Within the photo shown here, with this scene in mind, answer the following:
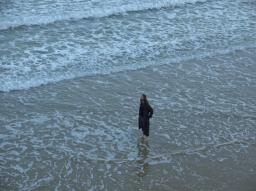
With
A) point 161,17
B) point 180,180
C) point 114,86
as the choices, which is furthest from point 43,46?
point 180,180

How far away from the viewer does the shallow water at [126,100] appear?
41.6 ft

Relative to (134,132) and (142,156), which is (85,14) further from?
(142,156)

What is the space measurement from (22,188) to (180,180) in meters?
3.73

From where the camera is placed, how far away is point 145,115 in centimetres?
1364

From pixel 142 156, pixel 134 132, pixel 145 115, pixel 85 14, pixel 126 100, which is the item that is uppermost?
pixel 85 14

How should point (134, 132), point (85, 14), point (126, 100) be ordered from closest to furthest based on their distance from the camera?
point (134, 132)
point (126, 100)
point (85, 14)

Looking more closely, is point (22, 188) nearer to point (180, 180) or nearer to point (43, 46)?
point (180, 180)

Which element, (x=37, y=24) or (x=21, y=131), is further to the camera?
(x=37, y=24)

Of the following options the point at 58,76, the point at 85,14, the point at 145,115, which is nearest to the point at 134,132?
the point at 145,115

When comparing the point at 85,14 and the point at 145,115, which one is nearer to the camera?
the point at 145,115

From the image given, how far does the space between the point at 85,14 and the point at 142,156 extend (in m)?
12.7

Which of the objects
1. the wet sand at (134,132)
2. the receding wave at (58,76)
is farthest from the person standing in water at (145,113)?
the receding wave at (58,76)

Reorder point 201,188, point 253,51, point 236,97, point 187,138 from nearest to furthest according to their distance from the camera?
point 201,188, point 187,138, point 236,97, point 253,51

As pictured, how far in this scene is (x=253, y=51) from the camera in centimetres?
2041
